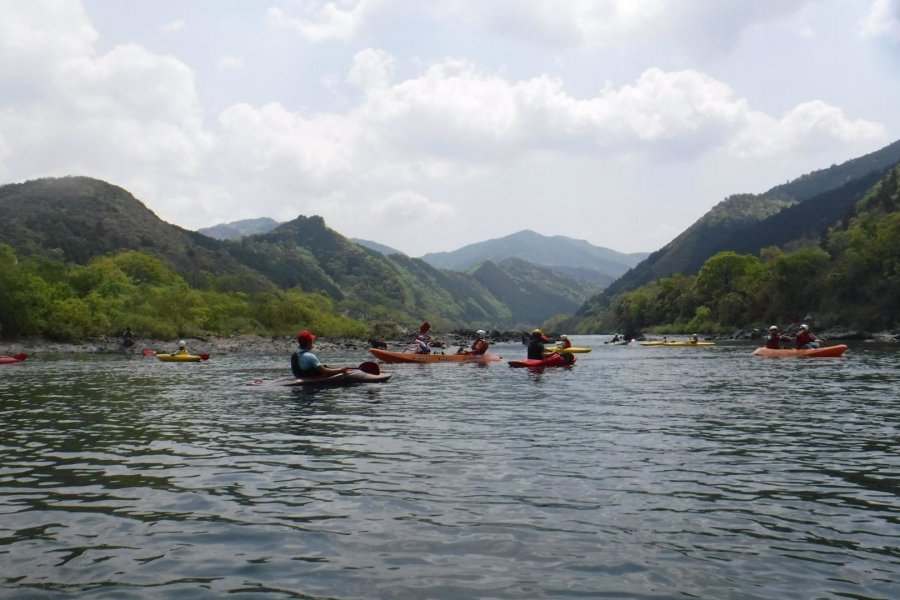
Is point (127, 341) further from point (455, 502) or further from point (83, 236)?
point (83, 236)

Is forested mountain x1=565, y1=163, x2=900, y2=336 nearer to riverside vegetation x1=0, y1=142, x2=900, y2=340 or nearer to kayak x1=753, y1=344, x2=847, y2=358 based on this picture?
riverside vegetation x1=0, y1=142, x2=900, y2=340

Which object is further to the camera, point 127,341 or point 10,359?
point 127,341

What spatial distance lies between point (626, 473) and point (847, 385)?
1845cm

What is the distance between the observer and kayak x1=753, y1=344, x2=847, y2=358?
40.7 m

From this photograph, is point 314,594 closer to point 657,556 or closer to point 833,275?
point 657,556

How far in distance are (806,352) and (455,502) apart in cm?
3963

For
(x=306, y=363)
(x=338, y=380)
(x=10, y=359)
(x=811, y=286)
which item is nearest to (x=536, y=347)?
(x=338, y=380)

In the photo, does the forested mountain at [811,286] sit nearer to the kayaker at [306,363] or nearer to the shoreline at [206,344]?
the shoreline at [206,344]

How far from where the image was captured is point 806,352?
136ft

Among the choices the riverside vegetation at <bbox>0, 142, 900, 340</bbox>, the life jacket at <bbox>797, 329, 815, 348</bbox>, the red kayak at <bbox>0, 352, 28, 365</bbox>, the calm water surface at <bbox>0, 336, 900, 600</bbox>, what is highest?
the riverside vegetation at <bbox>0, 142, 900, 340</bbox>

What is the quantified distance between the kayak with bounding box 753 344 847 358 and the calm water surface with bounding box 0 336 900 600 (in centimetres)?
2475

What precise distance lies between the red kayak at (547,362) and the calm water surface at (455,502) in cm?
1576

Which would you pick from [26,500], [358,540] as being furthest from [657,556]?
[26,500]

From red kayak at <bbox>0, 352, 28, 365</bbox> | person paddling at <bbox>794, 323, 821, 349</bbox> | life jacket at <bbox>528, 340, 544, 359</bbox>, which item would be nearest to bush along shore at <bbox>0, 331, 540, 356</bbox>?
life jacket at <bbox>528, 340, 544, 359</bbox>
